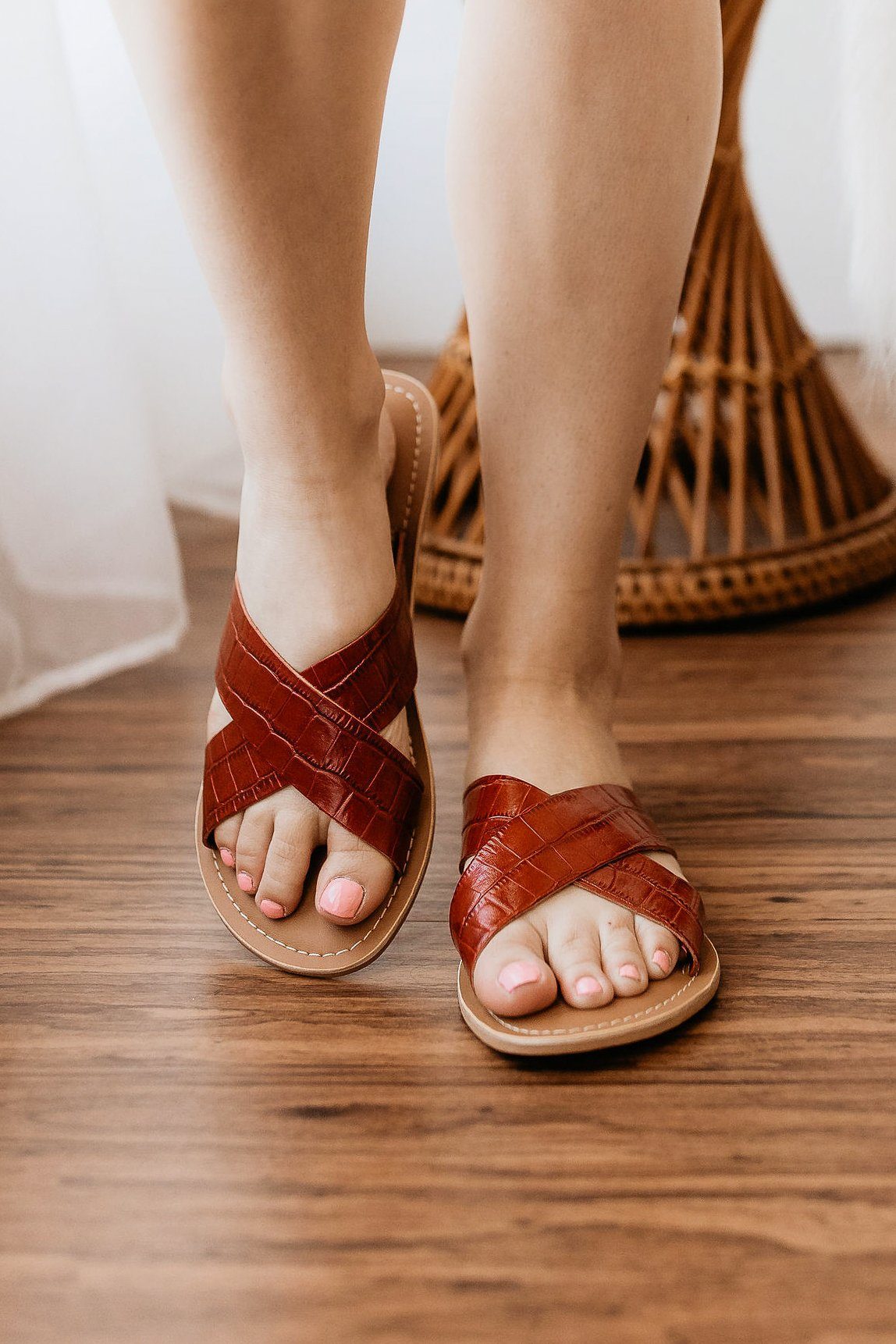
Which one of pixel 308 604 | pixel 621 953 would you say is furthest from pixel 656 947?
pixel 308 604

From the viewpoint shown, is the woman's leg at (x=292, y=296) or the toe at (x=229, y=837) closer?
the woman's leg at (x=292, y=296)

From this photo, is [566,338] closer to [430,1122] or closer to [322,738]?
[322,738]

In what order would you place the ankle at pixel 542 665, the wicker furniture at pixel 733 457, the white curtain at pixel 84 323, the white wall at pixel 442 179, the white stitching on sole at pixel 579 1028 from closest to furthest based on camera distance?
the white stitching on sole at pixel 579 1028 → the ankle at pixel 542 665 → the white curtain at pixel 84 323 → the wicker furniture at pixel 733 457 → the white wall at pixel 442 179

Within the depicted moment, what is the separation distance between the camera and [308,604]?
25.2 inches

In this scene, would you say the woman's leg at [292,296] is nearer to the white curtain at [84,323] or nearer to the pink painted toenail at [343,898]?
the pink painted toenail at [343,898]

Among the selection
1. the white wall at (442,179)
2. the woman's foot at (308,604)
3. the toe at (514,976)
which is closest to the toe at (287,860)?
the woman's foot at (308,604)

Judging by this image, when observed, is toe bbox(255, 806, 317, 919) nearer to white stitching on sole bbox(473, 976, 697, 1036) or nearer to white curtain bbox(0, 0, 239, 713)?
white stitching on sole bbox(473, 976, 697, 1036)

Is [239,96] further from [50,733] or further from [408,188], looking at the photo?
[408,188]

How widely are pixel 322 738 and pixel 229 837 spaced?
85 millimetres

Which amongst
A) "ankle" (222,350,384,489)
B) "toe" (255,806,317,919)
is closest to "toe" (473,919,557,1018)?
"toe" (255,806,317,919)

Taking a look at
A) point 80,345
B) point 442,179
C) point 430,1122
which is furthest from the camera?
point 442,179

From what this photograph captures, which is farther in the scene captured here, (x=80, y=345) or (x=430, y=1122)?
(x=80, y=345)

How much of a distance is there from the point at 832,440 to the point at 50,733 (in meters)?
0.78

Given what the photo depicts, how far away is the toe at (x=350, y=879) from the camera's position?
2.02 ft
